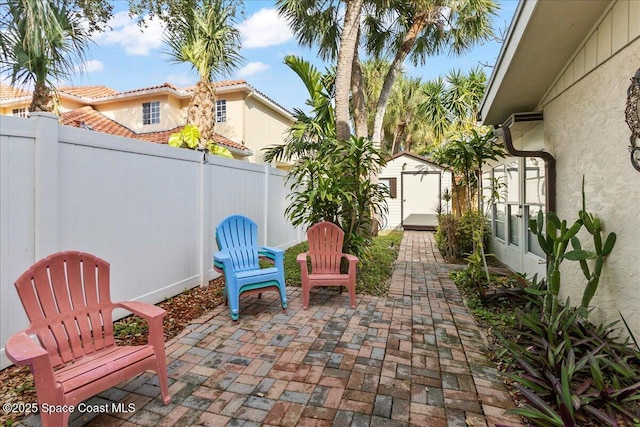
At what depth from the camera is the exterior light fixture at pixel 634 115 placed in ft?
7.75

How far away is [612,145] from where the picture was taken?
273 cm

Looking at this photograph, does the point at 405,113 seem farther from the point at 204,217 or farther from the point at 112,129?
the point at 204,217

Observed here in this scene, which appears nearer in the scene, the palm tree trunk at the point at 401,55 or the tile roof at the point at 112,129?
the palm tree trunk at the point at 401,55

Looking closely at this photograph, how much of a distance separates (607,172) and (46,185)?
4.60 metres

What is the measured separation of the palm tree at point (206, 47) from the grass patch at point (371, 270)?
388 centimetres

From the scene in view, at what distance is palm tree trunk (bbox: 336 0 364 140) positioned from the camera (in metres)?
6.17

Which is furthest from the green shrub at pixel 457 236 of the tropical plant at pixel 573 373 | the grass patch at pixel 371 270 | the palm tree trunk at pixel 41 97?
the palm tree trunk at pixel 41 97

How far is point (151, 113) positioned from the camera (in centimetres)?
1258

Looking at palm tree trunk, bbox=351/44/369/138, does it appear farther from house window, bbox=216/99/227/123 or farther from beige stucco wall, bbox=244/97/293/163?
house window, bbox=216/99/227/123

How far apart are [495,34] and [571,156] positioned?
8002 millimetres

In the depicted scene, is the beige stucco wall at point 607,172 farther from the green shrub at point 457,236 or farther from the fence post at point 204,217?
the fence post at point 204,217

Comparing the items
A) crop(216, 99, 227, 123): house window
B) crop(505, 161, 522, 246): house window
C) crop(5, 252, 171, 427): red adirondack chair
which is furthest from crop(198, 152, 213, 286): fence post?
crop(216, 99, 227, 123): house window

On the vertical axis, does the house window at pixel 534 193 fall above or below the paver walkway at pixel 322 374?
above

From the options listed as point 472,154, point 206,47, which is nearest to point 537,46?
point 472,154
